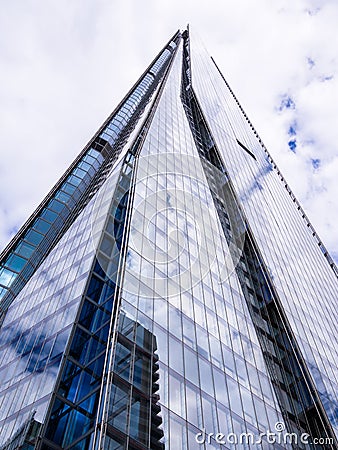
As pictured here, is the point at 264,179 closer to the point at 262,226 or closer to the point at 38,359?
the point at 262,226

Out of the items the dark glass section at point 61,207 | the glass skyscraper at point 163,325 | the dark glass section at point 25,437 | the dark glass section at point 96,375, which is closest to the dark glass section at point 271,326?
the glass skyscraper at point 163,325

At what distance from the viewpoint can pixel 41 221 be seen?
51.6 meters

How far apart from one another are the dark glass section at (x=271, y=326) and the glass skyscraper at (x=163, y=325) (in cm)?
12

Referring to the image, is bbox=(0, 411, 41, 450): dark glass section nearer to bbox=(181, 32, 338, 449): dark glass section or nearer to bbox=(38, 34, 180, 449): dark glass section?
bbox=(38, 34, 180, 449): dark glass section

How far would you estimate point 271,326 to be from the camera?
36.9 m

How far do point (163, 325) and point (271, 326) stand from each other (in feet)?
53.3

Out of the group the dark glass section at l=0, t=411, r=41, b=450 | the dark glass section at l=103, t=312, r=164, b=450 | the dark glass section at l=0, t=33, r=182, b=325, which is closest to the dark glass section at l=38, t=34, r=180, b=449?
the dark glass section at l=103, t=312, r=164, b=450

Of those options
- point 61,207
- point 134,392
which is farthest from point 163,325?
point 61,207

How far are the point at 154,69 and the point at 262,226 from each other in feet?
270

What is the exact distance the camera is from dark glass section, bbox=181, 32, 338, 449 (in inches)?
1184

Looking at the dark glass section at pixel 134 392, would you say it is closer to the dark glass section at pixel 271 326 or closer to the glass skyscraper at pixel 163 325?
the glass skyscraper at pixel 163 325

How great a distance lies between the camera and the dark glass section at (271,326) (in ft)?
98.7

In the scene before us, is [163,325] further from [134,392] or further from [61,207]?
[61,207]

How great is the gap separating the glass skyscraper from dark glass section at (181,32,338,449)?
12cm
